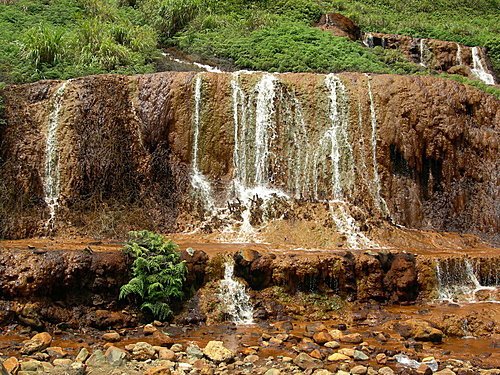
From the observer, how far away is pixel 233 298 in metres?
10.9

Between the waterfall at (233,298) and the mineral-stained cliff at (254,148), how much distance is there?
12.1 ft

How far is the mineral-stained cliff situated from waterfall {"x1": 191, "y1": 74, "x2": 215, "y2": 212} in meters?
A: 0.03

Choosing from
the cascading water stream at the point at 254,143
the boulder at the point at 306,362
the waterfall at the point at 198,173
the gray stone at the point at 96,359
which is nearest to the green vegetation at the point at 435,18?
the cascading water stream at the point at 254,143

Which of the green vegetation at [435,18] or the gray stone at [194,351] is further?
the green vegetation at [435,18]

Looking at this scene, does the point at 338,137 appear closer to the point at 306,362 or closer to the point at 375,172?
the point at 375,172

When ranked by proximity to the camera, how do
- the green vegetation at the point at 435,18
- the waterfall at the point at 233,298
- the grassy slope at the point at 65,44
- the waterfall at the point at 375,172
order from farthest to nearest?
1. the green vegetation at the point at 435,18
2. the grassy slope at the point at 65,44
3. the waterfall at the point at 375,172
4. the waterfall at the point at 233,298

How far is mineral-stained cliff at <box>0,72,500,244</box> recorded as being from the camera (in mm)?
14914

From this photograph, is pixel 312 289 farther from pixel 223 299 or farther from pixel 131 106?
pixel 131 106

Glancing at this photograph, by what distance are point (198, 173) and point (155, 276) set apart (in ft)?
19.2

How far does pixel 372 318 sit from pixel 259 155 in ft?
22.1

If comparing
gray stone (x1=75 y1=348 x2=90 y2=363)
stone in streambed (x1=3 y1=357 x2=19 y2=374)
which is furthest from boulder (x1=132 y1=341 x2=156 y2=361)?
stone in streambed (x1=3 y1=357 x2=19 y2=374)

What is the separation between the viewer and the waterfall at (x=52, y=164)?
1441 centimetres

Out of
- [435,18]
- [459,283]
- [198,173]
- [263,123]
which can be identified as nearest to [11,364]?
[198,173]

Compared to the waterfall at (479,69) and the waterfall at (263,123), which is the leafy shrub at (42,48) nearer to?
the waterfall at (263,123)
